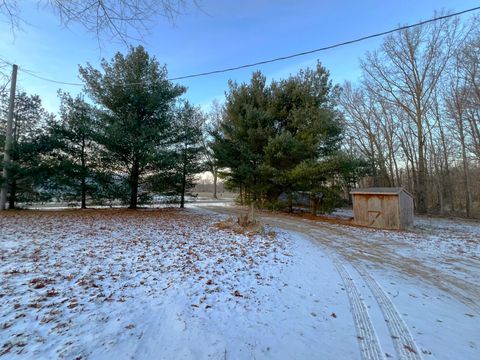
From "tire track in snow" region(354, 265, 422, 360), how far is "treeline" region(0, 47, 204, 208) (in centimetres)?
1207

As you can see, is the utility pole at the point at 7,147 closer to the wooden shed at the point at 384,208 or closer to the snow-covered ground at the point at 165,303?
the snow-covered ground at the point at 165,303

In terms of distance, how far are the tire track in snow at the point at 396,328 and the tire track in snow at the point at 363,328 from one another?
0.21 meters

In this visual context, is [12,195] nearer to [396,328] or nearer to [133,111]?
[133,111]

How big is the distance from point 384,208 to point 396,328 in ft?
33.1

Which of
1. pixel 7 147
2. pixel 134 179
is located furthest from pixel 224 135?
pixel 7 147

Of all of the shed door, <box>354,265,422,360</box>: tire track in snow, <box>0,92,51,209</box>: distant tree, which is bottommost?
<box>354,265,422,360</box>: tire track in snow

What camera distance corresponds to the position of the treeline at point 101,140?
13172 mm

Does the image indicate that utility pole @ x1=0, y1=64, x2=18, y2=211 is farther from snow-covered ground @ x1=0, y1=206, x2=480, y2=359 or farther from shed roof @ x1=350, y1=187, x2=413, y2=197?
shed roof @ x1=350, y1=187, x2=413, y2=197

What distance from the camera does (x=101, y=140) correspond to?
13.2 meters

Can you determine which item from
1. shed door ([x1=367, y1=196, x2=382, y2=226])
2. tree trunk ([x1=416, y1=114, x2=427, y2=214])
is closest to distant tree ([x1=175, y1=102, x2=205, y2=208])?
shed door ([x1=367, y1=196, x2=382, y2=226])

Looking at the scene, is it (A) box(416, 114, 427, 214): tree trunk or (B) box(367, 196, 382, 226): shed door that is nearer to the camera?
(B) box(367, 196, 382, 226): shed door

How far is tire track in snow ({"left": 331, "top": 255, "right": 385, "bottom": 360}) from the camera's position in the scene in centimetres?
256

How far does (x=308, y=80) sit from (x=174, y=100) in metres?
9.13

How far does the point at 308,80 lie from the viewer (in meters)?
16.6
